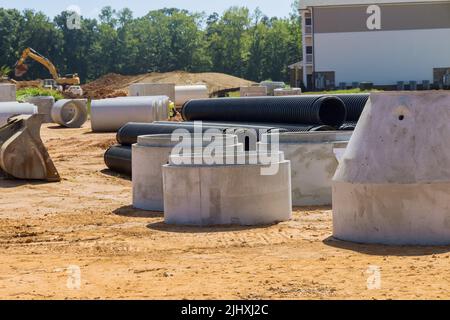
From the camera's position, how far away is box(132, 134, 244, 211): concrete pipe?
44.7ft

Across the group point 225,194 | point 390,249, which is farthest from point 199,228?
point 390,249

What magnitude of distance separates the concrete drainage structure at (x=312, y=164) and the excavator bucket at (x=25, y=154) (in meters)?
5.70

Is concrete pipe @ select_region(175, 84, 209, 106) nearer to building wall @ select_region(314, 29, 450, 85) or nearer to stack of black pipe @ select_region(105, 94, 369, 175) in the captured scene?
building wall @ select_region(314, 29, 450, 85)

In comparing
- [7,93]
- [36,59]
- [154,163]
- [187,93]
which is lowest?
[154,163]

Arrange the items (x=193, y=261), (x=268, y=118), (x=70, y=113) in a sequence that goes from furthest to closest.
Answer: (x=70, y=113), (x=268, y=118), (x=193, y=261)

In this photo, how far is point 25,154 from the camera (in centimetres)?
1780

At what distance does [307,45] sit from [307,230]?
68131mm

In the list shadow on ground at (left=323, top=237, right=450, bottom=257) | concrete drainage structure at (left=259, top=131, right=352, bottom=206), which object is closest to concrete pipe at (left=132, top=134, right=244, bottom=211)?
concrete drainage structure at (left=259, top=131, right=352, bottom=206)

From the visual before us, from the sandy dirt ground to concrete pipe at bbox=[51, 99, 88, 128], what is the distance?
22.1 meters

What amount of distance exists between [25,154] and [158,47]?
4017 inches

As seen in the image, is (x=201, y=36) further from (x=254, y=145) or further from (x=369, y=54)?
(x=254, y=145)

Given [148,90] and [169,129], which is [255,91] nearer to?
[148,90]

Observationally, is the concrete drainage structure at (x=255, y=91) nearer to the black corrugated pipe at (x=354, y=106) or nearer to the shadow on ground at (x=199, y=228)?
the black corrugated pipe at (x=354, y=106)

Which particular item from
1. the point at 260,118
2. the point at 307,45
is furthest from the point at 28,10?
the point at 260,118
